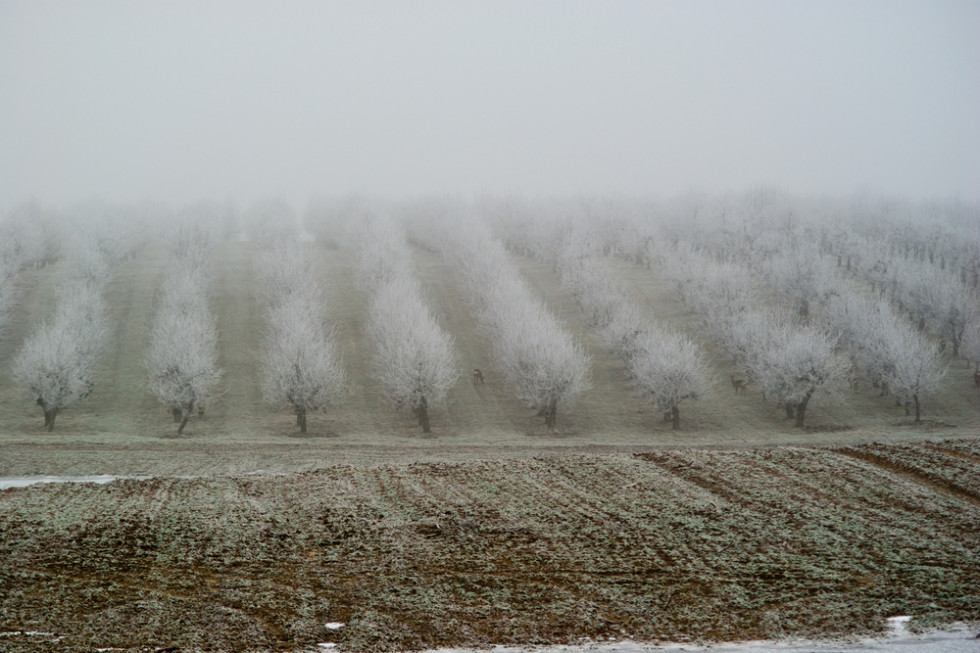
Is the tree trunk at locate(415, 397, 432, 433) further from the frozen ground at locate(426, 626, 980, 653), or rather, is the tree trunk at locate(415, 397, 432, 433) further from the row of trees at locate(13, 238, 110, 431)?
the frozen ground at locate(426, 626, 980, 653)

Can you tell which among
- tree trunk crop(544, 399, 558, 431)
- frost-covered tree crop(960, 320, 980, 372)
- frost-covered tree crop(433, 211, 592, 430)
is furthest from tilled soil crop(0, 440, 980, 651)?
frost-covered tree crop(960, 320, 980, 372)

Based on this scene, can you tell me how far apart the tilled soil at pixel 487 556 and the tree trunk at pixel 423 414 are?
75.1 feet

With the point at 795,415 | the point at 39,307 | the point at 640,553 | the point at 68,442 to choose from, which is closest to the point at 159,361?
the point at 68,442

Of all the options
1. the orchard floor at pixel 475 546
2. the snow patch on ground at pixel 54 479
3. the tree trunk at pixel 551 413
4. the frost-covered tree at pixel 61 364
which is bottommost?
the tree trunk at pixel 551 413

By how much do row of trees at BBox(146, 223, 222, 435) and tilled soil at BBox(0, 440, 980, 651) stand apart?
952 inches

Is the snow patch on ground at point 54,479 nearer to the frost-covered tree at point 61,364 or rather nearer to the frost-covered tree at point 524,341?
the frost-covered tree at point 61,364

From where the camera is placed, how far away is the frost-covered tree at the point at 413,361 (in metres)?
48.6

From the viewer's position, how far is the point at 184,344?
48719 mm

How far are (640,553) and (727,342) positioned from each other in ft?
155

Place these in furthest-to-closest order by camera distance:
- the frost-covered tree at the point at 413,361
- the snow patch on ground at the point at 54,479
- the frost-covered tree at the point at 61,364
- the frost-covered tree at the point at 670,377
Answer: the frost-covered tree at the point at 670,377 → the frost-covered tree at the point at 413,361 → the frost-covered tree at the point at 61,364 → the snow patch on ground at the point at 54,479

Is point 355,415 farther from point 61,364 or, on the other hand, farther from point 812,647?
point 812,647

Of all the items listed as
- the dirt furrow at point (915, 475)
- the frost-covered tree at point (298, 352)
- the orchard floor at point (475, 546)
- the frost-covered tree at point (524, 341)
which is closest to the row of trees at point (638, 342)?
the frost-covered tree at point (524, 341)

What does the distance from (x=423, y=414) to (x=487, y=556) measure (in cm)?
3157

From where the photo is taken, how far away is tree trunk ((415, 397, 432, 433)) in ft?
157
